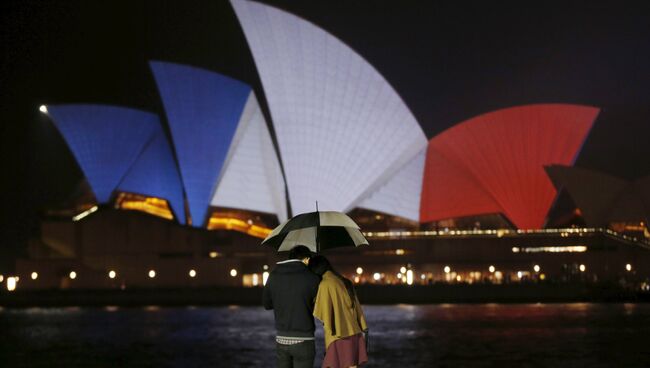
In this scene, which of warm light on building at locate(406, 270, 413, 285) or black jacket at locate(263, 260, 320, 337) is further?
warm light on building at locate(406, 270, 413, 285)

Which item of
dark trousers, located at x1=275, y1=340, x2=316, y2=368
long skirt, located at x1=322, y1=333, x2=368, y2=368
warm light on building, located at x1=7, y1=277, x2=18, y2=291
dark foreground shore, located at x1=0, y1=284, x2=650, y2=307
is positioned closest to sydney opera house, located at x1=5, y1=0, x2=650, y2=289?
warm light on building, located at x1=7, y1=277, x2=18, y2=291

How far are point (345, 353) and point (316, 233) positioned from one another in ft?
4.29

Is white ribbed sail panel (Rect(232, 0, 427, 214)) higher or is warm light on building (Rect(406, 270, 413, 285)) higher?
white ribbed sail panel (Rect(232, 0, 427, 214))

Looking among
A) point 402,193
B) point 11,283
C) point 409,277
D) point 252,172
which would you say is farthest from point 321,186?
point 11,283

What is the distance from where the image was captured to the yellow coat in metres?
7.06

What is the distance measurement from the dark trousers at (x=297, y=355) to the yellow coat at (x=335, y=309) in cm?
21

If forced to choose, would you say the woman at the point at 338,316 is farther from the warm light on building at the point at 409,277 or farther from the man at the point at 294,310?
the warm light on building at the point at 409,277

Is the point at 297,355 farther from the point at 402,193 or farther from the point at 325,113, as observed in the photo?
the point at 402,193

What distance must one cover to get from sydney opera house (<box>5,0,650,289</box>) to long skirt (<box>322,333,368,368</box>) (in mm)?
31648

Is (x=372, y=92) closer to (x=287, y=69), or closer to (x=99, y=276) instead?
(x=287, y=69)

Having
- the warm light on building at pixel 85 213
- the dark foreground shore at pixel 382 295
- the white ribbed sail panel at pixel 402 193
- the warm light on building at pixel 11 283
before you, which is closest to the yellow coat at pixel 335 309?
the dark foreground shore at pixel 382 295

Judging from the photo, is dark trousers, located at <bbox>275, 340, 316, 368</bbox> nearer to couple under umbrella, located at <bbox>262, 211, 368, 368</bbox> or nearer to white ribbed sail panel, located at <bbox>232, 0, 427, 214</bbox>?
couple under umbrella, located at <bbox>262, 211, 368, 368</bbox>

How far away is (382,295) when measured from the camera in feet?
147

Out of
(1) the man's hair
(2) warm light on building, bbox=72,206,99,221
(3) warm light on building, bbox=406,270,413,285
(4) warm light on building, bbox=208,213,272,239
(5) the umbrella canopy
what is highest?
(2) warm light on building, bbox=72,206,99,221
